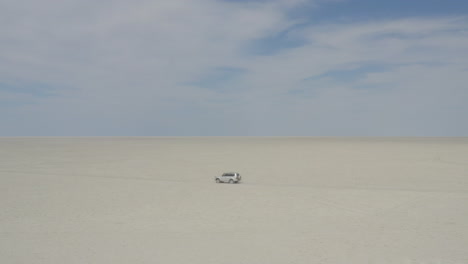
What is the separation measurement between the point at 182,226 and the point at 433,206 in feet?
37.5

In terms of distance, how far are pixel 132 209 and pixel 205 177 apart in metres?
12.7

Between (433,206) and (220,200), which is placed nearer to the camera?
(433,206)

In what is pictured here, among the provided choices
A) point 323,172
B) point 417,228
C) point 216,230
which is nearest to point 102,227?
point 216,230

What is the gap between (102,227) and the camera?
13.9 metres

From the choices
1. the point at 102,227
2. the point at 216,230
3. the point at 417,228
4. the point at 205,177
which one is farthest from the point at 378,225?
the point at 205,177

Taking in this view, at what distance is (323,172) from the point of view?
31531mm

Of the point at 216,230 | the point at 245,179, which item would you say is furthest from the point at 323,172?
the point at 216,230

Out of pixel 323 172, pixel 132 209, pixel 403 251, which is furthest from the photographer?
pixel 323 172

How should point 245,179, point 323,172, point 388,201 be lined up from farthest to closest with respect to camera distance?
point 323,172 → point 245,179 → point 388,201

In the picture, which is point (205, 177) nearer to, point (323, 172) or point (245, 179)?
point (245, 179)

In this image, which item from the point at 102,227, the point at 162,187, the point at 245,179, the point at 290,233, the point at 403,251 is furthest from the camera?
the point at 245,179

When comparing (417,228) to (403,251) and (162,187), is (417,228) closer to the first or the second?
(403,251)

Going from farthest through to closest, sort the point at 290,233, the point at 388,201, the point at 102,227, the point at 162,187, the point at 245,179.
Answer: the point at 245,179, the point at 162,187, the point at 388,201, the point at 102,227, the point at 290,233

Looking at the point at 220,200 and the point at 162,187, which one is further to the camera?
the point at 162,187
